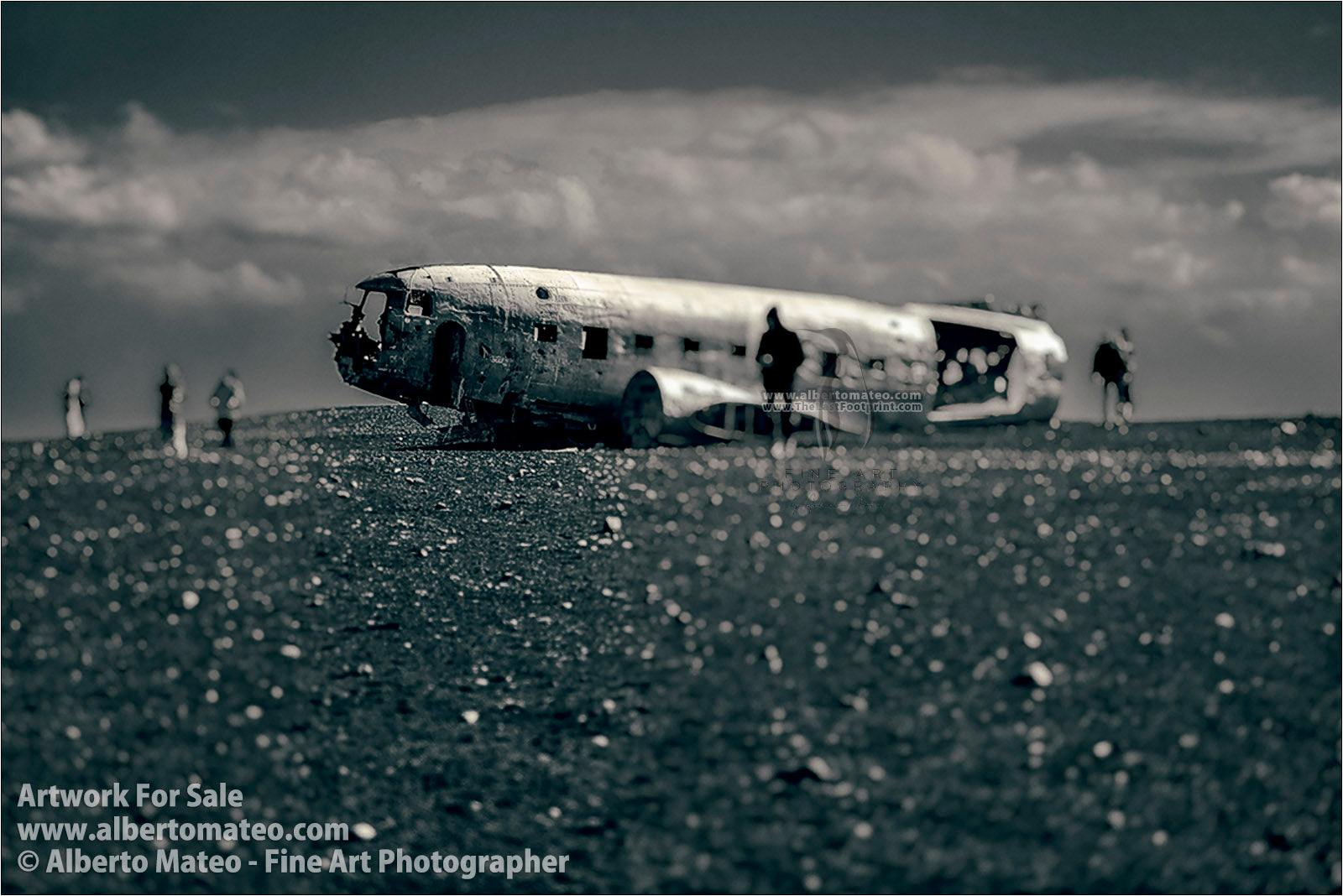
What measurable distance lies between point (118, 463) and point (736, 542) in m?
6.80

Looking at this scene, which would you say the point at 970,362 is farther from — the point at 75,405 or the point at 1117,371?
the point at 75,405

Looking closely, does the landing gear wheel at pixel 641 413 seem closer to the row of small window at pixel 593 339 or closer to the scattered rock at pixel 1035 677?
the row of small window at pixel 593 339

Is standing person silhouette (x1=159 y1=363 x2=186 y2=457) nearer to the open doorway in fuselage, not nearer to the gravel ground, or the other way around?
the gravel ground

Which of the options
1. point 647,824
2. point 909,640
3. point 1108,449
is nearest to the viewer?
point 647,824

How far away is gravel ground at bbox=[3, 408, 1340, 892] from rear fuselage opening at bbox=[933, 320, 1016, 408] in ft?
31.7

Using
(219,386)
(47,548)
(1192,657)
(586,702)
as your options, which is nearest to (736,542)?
(586,702)

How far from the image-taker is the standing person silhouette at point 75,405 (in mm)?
19672

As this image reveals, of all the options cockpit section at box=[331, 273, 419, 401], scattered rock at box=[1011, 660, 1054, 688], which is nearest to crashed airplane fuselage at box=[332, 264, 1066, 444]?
cockpit section at box=[331, 273, 419, 401]

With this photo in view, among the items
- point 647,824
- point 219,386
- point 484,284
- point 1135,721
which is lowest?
point 647,824

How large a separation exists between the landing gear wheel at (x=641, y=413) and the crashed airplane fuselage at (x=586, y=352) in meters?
0.02

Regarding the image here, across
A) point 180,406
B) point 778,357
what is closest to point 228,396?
point 180,406

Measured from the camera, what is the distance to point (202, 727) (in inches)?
359

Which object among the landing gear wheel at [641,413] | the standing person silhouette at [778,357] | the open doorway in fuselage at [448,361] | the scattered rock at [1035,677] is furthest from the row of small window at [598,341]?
the scattered rock at [1035,677]

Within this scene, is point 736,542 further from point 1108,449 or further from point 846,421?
point 846,421
